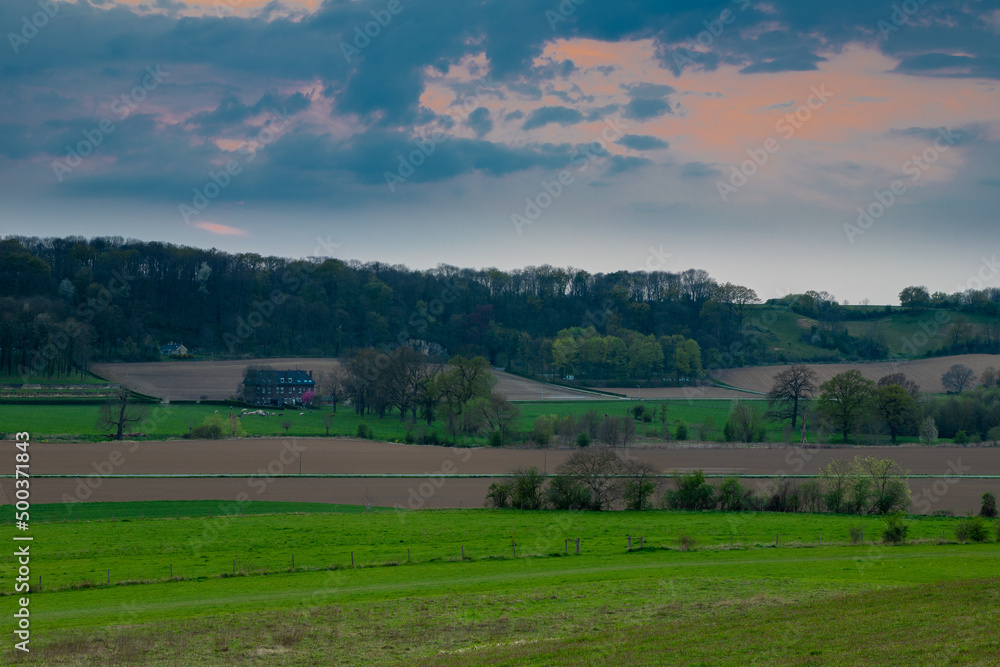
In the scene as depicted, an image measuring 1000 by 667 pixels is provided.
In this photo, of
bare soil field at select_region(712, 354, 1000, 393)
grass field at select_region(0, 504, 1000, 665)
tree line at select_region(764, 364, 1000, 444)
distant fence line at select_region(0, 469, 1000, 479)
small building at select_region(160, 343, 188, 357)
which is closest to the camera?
grass field at select_region(0, 504, 1000, 665)

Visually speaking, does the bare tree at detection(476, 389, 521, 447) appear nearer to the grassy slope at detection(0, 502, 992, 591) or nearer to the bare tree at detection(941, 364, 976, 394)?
the grassy slope at detection(0, 502, 992, 591)

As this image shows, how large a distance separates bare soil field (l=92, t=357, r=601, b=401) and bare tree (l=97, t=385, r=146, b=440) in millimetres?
19027

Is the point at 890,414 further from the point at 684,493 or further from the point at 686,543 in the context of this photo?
the point at 686,543

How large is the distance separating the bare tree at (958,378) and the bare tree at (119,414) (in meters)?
112

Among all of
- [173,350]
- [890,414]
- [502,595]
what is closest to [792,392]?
[890,414]

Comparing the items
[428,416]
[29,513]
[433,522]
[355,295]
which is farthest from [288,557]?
[355,295]

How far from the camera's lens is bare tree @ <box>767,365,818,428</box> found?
86812mm

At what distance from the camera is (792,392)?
8750cm

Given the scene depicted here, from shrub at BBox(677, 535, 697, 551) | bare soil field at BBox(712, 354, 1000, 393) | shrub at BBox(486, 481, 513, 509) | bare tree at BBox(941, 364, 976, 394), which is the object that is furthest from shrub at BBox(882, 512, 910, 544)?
Result: bare tree at BBox(941, 364, 976, 394)

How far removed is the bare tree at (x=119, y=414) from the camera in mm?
72812

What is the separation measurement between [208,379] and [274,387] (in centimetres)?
1460

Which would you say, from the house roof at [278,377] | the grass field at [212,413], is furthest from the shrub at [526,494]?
the house roof at [278,377]

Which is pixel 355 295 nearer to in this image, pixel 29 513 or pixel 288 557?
pixel 29 513

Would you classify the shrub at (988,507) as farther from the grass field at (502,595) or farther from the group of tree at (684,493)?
the group of tree at (684,493)
